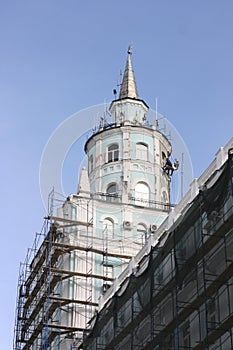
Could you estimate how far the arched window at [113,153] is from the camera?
62000 mm

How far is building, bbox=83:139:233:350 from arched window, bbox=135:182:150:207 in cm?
1847

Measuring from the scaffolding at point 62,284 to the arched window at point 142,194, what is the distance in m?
4.66

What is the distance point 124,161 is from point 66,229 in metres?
8.71

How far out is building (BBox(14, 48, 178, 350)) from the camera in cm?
5184

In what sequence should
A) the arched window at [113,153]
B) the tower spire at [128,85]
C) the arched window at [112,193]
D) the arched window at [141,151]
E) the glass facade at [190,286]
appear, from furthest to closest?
the tower spire at [128,85], the arched window at [113,153], the arched window at [141,151], the arched window at [112,193], the glass facade at [190,286]

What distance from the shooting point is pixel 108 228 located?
56.3m

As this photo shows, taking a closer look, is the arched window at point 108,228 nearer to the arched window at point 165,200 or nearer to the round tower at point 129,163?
the round tower at point 129,163

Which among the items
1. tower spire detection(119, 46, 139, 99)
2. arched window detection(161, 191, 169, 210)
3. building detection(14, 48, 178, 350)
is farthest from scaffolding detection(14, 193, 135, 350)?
tower spire detection(119, 46, 139, 99)

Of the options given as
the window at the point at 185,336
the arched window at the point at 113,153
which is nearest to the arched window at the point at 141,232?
the arched window at the point at 113,153

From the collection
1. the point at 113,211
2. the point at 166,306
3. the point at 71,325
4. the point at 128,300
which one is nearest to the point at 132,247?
the point at 113,211

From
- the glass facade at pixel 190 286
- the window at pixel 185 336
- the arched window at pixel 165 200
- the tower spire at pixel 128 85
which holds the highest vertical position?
the tower spire at pixel 128 85

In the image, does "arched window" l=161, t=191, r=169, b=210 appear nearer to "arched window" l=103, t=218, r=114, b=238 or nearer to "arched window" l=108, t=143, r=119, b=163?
"arched window" l=108, t=143, r=119, b=163

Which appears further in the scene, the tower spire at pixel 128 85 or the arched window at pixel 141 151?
the tower spire at pixel 128 85

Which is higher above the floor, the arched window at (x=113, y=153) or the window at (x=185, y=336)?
the arched window at (x=113, y=153)
